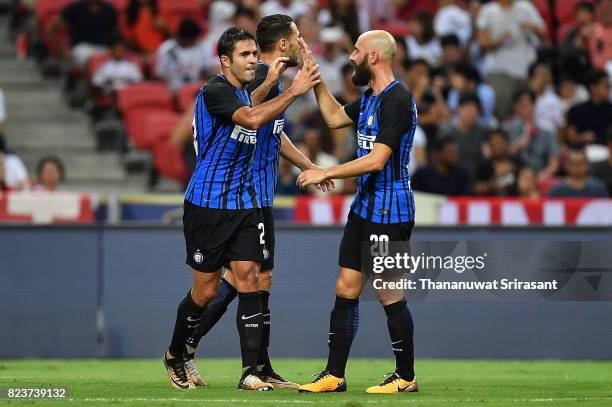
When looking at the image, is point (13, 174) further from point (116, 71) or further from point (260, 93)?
point (260, 93)

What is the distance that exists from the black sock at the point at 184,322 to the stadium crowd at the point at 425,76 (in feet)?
19.4

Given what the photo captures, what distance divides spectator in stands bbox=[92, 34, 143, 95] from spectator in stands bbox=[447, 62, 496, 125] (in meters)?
4.12

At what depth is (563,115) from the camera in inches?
712

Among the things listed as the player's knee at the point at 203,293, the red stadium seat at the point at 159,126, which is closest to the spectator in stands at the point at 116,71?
the red stadium seat at the point at 159,126

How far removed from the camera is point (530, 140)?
1702 centimetres

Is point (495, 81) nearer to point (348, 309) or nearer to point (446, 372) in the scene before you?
point (446, 372)

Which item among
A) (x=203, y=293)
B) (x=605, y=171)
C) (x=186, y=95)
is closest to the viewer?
(x=203, y=293)

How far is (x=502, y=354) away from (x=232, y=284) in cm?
418

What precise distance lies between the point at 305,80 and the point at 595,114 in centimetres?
950

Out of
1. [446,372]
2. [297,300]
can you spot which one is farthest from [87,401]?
[297,300]

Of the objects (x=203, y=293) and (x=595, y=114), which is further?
(x=595, y=114)

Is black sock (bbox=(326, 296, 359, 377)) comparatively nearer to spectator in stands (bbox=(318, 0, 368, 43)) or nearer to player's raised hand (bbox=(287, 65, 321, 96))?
player's raised hand (bbox=(287, 65, 321, 96))

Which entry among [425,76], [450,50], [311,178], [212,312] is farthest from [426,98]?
[311,178]

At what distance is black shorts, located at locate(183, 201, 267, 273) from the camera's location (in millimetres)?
8914
